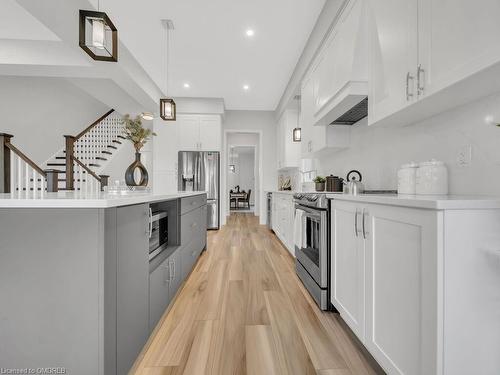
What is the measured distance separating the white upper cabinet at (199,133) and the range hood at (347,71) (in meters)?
3.50

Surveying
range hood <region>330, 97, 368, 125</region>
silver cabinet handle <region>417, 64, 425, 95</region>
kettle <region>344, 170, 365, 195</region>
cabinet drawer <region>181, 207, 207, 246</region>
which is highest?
range hood <region>330, 97, 368, 125</region>

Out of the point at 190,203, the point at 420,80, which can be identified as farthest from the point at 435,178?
the point at 190,203

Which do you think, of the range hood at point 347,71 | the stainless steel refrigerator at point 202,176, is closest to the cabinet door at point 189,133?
the stainless steel refrigerator at point 202,176

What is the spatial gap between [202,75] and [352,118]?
3250mm

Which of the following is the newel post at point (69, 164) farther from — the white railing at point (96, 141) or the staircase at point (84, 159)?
the white railing at point (96, 141)

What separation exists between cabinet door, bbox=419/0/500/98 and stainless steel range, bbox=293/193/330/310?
3.44ft

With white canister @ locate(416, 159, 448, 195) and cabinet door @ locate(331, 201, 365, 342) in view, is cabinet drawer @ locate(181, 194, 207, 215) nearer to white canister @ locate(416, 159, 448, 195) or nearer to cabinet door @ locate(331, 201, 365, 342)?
cabinet door @ locate(331, 201, 365, 342)

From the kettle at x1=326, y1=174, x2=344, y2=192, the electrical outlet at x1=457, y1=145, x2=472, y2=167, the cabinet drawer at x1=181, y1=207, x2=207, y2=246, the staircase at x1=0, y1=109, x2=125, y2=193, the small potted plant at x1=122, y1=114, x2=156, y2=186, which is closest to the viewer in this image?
the electrical outlet at x1=457, y1=145, x2=472, y2=167

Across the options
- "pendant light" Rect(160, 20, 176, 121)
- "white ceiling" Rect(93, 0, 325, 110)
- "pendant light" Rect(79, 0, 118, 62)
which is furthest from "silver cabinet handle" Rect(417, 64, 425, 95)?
"pendant light" Rect(160, 20, 176, 121)

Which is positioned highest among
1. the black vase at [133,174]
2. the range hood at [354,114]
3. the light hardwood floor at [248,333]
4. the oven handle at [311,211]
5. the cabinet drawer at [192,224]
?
the range hood at [354,114]

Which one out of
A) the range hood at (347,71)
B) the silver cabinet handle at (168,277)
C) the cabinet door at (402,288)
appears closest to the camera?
the cabinet door at (402,288)

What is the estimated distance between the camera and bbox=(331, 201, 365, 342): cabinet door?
1.40m

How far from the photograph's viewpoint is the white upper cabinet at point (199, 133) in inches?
229

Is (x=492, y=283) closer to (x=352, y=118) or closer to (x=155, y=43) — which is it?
(x=352, y=118)
